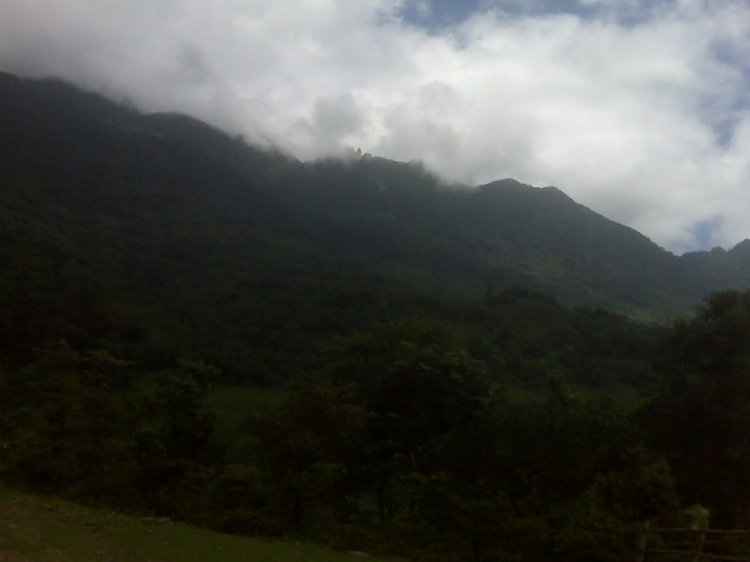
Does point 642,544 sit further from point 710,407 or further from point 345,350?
point 345,350

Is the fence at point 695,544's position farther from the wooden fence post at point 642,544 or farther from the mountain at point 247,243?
the mountain at point 247,243

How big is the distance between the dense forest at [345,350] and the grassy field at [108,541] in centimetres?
156

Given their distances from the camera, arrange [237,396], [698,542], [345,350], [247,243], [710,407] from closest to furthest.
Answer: [698,542] < [710,407] < [345,350] < [237,396] < [247,243]

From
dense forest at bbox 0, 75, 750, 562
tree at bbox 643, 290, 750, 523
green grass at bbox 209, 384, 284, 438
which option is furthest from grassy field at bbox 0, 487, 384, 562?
green grass at bbox 209, 384, 284, 438

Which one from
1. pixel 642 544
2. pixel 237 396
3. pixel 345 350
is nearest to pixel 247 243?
pixel 237 396

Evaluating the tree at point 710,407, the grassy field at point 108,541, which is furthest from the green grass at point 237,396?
the tree at point 710,407

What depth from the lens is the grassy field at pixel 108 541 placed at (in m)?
8.80

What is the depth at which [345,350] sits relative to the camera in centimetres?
3219

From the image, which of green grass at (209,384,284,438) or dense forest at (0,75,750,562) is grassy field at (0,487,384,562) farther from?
green grass at (209,384,284,438)

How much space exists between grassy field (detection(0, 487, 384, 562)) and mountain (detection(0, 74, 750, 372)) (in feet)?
77.0

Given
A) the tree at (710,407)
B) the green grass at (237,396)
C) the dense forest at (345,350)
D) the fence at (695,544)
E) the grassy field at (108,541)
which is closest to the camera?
the grassy field at (108,541)

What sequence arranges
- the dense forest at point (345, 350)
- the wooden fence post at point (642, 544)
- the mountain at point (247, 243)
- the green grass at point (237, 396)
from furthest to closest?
the mountain at point (247, 243), the green grass at point (237, 396), the dense forest at point (345, 350), the wooden fence post at point (642, 544)

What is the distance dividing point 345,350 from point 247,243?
5029 centimetres

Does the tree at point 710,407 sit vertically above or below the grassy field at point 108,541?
above
